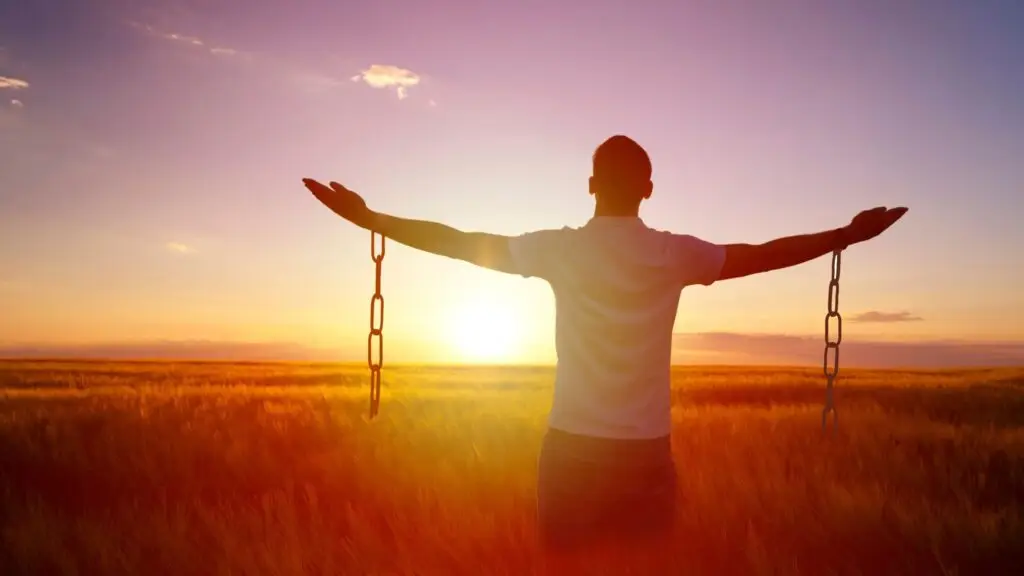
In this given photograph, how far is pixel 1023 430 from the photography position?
11.1m

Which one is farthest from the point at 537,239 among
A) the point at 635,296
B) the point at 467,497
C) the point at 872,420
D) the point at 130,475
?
the point at 872,420

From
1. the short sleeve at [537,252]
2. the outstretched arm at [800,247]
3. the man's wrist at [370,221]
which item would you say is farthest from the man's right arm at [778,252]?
the man's wrist at [370,221]

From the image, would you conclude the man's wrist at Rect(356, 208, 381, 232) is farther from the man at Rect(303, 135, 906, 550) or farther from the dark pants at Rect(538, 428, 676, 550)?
the dark pants at Rect(538, 428, 676, 550)

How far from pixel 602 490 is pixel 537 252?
990 millimetres

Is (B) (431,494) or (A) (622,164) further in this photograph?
(B) (431,494)

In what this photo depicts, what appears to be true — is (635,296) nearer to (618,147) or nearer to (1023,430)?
(618,147)

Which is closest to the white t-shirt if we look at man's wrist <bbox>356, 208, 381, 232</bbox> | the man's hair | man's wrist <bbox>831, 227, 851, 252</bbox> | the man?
the man

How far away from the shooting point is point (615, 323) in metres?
3.13

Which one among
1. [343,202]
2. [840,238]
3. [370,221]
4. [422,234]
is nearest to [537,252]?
[422,234]

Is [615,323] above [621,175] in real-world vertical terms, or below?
below

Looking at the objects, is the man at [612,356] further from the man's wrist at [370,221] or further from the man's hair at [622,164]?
the man's wrist at [370,221]

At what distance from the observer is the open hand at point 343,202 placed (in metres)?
3.78

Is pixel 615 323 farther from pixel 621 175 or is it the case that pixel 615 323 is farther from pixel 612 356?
pixel 621 175

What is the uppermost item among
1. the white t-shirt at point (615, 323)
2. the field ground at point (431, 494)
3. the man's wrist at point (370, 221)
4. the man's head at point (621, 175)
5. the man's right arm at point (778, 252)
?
the man's head at point (621, 175)
